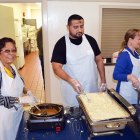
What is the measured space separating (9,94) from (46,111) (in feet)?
1.34

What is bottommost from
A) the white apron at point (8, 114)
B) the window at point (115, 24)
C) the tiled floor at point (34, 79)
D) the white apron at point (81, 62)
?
the tiled floor at point (34, 79)

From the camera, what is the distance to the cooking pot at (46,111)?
1342mm

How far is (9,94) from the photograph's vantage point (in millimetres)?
1700

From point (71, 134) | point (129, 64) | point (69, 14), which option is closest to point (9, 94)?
point (71, 134)

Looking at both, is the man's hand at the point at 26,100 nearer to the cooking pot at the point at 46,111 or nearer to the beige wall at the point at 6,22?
the cooking pot at the point at 46,111

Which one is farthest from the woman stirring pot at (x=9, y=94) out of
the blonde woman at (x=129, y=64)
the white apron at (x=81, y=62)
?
the blonde woman at (x=129, y=64)

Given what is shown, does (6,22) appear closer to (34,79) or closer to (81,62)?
(34,79)

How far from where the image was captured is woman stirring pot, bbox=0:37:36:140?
1.62 meters

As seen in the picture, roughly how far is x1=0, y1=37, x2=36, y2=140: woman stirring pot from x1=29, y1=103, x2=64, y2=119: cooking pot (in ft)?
0.55

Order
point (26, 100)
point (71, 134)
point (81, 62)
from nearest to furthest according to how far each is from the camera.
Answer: point (71, 134) → point (26, 100) → point (81, 62)

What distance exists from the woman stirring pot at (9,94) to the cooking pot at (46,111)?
0.17 m

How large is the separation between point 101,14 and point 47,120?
7.21 ft

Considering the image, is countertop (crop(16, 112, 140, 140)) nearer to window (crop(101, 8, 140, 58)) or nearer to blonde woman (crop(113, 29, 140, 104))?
blonde woman (crop(113, 29, 140, 104))

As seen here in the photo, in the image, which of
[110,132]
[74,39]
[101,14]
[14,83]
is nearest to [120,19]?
[101,14]
